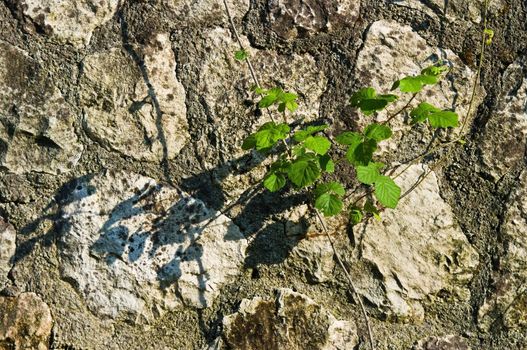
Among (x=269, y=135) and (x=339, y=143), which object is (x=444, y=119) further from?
(x=269, y=135)

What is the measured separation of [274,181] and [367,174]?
23 centimetres

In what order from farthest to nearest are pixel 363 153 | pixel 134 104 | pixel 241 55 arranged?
pixel 134 104 → pixel 241 55 → pixel 363 153

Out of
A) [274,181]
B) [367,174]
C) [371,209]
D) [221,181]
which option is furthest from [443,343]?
[221,181]

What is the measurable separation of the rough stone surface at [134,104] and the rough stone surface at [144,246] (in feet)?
0.32

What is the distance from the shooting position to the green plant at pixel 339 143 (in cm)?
167

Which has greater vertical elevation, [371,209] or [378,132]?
[378,132]

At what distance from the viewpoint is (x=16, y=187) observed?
1.90m

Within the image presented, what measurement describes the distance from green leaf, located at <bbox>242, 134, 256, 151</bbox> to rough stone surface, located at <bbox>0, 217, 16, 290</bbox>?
2.28 ft

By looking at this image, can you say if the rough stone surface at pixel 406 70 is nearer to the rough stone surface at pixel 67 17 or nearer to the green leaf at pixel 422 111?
the green leaf at pixel 422 111

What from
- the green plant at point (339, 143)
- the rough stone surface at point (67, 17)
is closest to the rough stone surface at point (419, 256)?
the green plant at point (339, 143)

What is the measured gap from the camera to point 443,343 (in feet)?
5.98

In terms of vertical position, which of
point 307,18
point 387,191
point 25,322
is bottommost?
point 25,322

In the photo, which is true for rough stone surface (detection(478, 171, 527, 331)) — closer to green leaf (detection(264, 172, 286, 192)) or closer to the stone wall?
the stone wall

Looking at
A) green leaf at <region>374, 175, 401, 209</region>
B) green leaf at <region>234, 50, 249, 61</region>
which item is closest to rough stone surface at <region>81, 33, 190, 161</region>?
green leaf at <region>234, 50, 249, 61</region>
